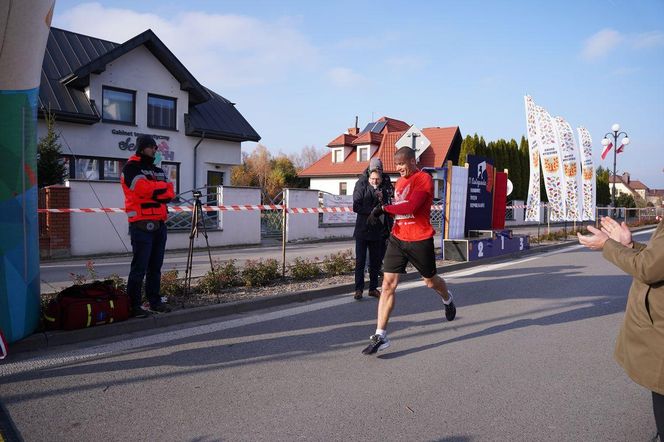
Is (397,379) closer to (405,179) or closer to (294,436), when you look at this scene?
(294,436)

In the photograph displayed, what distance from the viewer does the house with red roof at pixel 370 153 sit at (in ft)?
134

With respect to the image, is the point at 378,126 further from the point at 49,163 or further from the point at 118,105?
the point at 49,163

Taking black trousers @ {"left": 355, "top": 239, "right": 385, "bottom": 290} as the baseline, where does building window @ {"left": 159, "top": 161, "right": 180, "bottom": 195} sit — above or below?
above

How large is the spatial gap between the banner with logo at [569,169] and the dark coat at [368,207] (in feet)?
57.4

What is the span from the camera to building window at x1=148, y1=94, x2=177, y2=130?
21.4 meters

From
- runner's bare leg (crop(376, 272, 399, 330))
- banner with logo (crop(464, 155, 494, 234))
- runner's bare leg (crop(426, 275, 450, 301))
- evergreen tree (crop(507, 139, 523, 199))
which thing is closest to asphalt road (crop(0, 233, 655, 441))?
runner's bare leg (crop(376, 272, 399, 330))

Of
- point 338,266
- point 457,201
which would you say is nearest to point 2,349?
point 338,266

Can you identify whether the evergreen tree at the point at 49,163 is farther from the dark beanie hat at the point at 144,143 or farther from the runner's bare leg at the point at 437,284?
the runner's bare leg at the point at 437,284

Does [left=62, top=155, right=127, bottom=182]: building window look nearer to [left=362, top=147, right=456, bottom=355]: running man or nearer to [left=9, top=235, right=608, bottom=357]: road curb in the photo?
[left=9, top=235, right=608, bottom=357]: road curb

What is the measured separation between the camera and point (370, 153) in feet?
141

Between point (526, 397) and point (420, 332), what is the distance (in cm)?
202

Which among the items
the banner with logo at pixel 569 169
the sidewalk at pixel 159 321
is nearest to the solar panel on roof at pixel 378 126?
the banner with logo at pixel 569 169

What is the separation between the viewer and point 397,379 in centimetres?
444

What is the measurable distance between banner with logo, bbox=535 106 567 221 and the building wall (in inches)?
549
